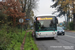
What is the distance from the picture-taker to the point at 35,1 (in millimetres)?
38656

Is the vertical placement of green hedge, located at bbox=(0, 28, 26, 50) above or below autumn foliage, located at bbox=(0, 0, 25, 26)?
below

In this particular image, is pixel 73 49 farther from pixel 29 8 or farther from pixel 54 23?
pixel 29 8

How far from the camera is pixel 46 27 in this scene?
15.5 m

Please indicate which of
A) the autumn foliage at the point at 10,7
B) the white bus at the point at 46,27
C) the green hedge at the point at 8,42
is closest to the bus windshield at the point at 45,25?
the white bus at the point at 46,27

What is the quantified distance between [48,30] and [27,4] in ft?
79.0

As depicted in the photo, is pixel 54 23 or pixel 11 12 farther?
pixel 11 12

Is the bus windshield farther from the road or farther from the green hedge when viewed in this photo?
the green hedge

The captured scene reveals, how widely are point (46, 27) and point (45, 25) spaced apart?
258mm

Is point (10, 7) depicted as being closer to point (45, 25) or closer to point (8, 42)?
point (45, 25)

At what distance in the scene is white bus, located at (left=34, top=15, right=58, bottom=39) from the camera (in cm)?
1541

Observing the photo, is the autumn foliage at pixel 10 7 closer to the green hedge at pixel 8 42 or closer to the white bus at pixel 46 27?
the white bus at pixel 46 27

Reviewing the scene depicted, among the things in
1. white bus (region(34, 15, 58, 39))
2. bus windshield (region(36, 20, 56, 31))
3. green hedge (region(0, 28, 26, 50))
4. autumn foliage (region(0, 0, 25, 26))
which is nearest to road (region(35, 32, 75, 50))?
white bus (region(34, 15, 58, 39))

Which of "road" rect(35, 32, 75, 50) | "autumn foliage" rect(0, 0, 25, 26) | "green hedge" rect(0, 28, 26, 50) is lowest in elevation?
"road" rect(35, 32, 75, 50)

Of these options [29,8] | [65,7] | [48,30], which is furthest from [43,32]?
[65,7]
